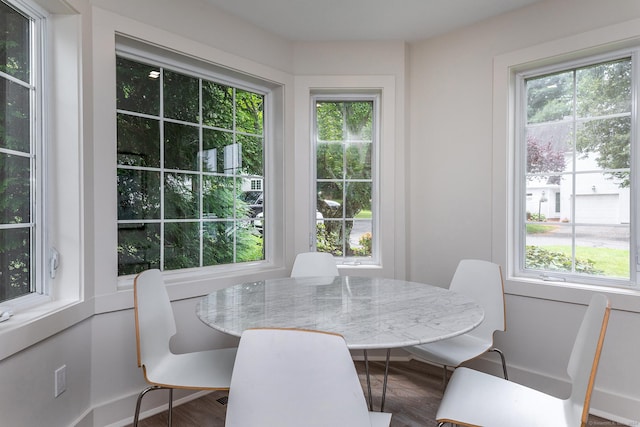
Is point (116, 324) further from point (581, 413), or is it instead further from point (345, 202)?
point (581, 413)

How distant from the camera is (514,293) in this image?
259 centimetres

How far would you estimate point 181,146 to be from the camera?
8.41ft

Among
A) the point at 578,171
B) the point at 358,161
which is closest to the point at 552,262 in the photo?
the point at 578,171

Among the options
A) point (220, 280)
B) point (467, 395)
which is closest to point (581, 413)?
point (467, 395)

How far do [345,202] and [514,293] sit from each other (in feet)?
4.95

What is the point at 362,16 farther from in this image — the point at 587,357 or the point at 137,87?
the point at 587,357

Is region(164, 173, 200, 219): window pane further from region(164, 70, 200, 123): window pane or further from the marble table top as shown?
the marble table top

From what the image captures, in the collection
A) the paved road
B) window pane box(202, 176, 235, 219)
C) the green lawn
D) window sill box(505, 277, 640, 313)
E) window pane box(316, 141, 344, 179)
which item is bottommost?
window sill box(505, 277, 640, 313)

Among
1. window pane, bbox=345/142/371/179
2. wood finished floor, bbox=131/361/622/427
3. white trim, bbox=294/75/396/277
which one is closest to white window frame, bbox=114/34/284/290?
white trim, bbox=294/75/396/277

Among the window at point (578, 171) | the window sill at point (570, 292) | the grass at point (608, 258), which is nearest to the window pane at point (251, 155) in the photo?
the window at point (578, 171)

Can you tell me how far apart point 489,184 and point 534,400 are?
173 centimetres

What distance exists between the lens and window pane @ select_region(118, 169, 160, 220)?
2260 millimetres

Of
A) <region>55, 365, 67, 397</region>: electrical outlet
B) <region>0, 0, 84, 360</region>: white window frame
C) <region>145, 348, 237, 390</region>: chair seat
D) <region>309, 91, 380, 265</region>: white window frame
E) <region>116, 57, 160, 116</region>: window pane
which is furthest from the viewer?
<region>309, 91, 380, 265</region>: white window frame

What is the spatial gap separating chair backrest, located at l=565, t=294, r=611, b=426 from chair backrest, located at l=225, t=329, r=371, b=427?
0.73 metres
